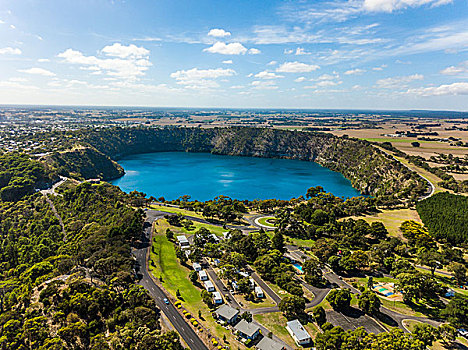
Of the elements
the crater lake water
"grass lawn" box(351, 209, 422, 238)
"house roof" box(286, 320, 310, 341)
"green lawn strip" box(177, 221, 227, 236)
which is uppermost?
"grass lawn" box(351, 209, 422, 238)

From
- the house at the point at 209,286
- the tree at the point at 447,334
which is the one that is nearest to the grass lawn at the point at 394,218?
the tree at the point at 447,334

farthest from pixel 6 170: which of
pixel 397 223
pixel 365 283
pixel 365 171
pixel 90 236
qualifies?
pixel 365 171

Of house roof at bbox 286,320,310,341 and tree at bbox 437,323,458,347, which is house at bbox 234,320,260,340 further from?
tree at bbox 437,323,458,347

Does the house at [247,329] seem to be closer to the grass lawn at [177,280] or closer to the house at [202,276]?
the grass lawn at [177,280]

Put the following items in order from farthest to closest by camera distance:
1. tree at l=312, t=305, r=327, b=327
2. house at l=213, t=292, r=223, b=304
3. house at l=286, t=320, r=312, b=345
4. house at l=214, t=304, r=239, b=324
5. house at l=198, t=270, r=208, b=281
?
house at l=198, t=270, r=208, b=281 → house at l=213, t=292, r=223, b=304 → tree at l=312, t=305, r=327, b=327 → house at l=214, t=304, r=239, b=324 → house at l=286, t=320, r=312, b=345

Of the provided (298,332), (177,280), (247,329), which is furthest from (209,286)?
(298,332)

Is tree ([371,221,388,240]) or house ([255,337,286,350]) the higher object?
tree ([371,221,388,240])

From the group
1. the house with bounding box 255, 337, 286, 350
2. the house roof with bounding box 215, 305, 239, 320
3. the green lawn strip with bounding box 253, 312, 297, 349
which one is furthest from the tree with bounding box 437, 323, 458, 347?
the house roof with bounding box 215, 305, 239, 320
